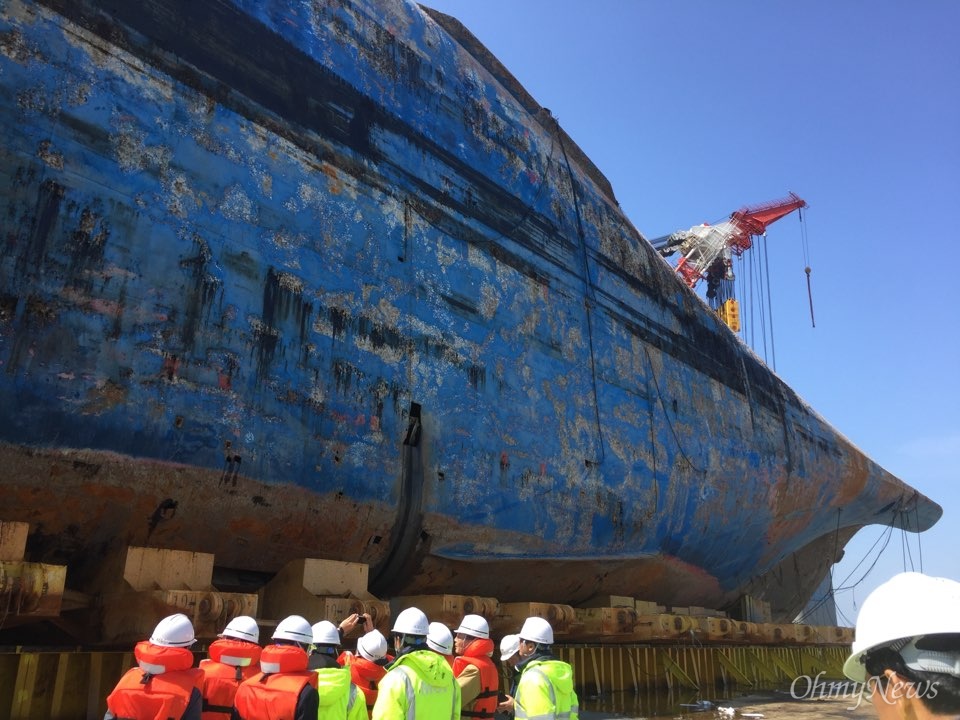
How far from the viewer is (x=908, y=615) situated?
1.57 m

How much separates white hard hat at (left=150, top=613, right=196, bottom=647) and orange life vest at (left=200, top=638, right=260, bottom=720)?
292mm

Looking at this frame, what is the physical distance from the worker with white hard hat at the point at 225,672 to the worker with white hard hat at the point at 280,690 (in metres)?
0.13

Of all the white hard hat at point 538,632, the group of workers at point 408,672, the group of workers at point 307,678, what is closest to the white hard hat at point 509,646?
the group of workers at point 408,672

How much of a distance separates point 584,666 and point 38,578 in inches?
321

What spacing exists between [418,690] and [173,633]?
1.14m

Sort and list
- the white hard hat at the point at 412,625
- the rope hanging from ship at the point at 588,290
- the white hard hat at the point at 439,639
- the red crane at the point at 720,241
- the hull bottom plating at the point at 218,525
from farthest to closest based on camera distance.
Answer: the red crane at the point at 720,241 → the rope hanging from ship at the point at 588,290 → the hull bottom plating at the point at 218,525 → the white hard hat at the point at 439,639 → the white hard hat at the point at 412,625

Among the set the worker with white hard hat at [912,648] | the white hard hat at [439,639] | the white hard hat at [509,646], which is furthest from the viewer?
the white hard hat at [509,646]

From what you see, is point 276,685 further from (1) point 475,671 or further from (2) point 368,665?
(1) point 475,671

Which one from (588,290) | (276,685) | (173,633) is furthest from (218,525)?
(588,290)

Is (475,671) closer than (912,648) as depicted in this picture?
No

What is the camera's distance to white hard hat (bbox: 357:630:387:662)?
4539mm

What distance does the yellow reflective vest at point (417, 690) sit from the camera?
141 inches

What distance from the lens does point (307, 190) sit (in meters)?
7.06

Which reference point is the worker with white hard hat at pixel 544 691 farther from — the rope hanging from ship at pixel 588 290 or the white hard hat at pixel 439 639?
the rope hanging from ship at pixel 588 290
